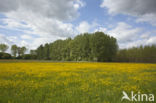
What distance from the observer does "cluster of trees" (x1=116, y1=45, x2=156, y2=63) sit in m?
66.9

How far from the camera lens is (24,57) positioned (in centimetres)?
8700

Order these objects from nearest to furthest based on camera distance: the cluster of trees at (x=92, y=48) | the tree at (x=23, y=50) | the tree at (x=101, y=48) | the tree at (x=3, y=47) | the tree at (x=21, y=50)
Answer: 1. the tree at (x=101, y=48)
2. the cluster of trees at (x=92, y=48)
3. the tree at (x=3, y=47)
4. the tree at (x=21, y=50)
5. the tree at (x=23, y=50)

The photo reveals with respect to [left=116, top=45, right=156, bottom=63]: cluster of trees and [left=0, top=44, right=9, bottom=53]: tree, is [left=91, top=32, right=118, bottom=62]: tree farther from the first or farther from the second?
[left=0, top=44, right=9, bottom=53]: tree

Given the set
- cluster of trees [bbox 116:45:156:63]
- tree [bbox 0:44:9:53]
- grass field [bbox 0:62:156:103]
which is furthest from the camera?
tree [bbox 0:44:9:53]

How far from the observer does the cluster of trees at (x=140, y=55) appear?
66.9 meters

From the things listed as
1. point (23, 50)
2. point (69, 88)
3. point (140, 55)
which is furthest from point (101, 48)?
point (23, 50)

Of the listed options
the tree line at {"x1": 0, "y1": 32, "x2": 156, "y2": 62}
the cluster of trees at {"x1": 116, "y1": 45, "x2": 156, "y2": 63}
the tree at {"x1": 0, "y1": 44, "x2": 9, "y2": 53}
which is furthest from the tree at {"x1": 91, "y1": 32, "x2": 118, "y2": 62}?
the tree at {"x1": 0, "y1": 44, "x2": 9, "y2": 53}

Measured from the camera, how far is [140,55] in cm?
6919

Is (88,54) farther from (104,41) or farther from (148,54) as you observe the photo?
(148,54)

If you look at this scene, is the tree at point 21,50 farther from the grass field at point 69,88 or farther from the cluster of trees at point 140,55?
the grass field at point 69,88

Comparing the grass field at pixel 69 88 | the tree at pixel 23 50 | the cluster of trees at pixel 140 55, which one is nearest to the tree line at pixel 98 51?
the cluster of trees at pixel 140 55

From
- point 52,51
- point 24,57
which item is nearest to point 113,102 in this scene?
point 52,51

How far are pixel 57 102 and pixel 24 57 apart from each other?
9607 cm

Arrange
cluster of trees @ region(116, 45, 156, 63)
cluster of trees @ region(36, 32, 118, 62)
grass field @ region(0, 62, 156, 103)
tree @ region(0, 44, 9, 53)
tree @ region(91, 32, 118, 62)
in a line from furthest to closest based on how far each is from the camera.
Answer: tree @ region(0, 44, 9, 53) → cluster of trees @ region(116, 45, 156, 63) → cluster of trees @ region(36, 32, 118, 62) → tree @ region(91, 32, 118, 62) → grass field @ region(0, 62, 156, 103)
